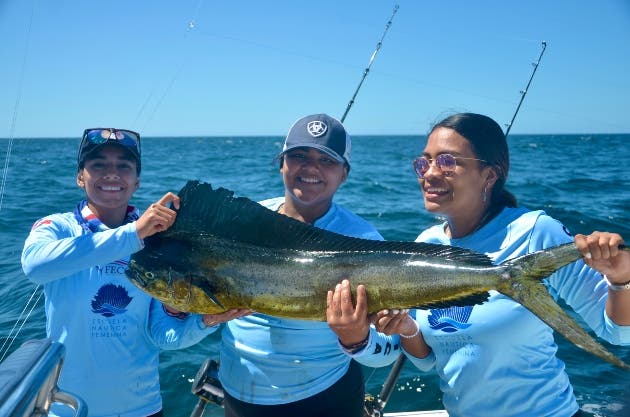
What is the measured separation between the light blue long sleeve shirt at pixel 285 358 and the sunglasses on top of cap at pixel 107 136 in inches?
45.8

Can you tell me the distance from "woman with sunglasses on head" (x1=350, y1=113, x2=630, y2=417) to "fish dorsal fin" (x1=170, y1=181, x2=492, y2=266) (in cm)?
40

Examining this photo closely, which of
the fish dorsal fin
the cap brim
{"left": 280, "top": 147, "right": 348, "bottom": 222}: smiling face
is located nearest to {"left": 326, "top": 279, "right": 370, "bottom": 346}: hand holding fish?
the fish dorsal fin

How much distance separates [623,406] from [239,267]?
150 inches

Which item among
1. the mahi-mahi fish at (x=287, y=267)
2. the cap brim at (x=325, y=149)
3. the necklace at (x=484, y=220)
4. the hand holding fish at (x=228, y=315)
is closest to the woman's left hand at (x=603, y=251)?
the mahi-mahi fish at (x=287, y=267)

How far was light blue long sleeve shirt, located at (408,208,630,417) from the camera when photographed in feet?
6.27

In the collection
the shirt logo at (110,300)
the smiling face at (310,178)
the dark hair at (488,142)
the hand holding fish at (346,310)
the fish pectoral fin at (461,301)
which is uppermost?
the dark hair at (488,142)

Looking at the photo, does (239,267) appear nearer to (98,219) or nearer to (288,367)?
(288,367)

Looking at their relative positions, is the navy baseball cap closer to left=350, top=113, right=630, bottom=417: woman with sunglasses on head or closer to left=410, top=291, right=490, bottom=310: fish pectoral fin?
left=350, top=113, right=630, bottom=417: woman with sunglasses on head

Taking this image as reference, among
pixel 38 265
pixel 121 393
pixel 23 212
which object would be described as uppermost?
pixel 38 265

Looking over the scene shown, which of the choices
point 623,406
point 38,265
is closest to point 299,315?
point 38,265

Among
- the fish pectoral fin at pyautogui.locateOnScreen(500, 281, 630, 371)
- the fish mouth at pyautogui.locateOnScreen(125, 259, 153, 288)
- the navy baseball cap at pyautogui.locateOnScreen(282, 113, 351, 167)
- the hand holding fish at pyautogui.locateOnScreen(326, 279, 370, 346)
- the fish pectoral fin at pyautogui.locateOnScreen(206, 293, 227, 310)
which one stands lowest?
the fish mouth at pyautogui.locateOnScreen(125, 259, 153, 288)

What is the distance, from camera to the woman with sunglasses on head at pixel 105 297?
209 centimetres

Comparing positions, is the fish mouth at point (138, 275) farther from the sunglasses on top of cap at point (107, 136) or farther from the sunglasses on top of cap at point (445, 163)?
the sunglasses on top of cap at point (445, 163)

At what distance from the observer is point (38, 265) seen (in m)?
2.07
